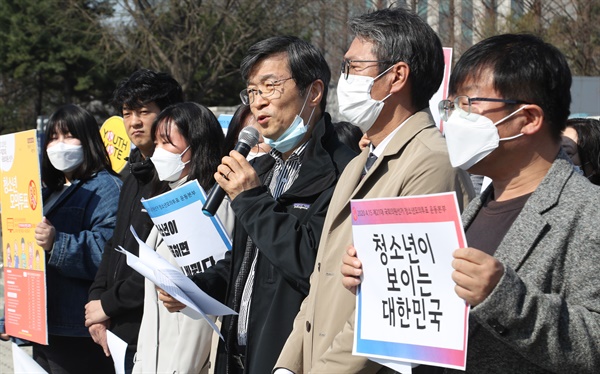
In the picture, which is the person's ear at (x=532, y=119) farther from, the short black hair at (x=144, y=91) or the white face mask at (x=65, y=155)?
the white face mask at (x=65, y=155)

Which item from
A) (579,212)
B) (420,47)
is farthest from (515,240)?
(420,47)

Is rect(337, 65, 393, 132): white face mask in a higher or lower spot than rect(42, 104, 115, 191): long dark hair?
higher

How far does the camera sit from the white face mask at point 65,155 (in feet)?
18.8

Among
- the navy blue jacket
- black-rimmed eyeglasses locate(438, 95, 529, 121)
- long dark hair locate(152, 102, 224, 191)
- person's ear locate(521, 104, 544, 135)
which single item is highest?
black-rimmed eyeglasses locate(438, 95, 529, 121)

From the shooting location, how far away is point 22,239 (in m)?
5.73

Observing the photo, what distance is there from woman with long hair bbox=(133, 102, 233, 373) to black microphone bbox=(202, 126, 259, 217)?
680 mm

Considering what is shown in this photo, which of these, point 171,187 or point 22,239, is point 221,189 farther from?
point 22,239

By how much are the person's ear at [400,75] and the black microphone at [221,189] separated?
787 millimetres

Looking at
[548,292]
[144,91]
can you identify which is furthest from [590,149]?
[144,91]

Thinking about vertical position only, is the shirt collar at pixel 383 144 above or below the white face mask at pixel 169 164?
above

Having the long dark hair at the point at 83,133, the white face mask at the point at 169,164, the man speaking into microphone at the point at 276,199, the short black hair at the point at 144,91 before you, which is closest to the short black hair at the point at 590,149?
the man speaking into microphone at the point at 276,199

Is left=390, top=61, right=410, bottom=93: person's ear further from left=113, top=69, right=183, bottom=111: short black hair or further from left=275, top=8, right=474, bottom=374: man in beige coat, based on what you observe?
Answer: left=113, top=69, right=183, bottom=111: short black hair

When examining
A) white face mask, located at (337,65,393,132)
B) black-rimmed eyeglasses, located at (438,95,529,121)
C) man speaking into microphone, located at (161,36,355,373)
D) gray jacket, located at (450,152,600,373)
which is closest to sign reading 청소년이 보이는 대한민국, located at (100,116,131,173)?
man speaking into microphone, located at (161,36,355,373)

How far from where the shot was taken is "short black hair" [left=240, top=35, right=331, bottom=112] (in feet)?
12.9
